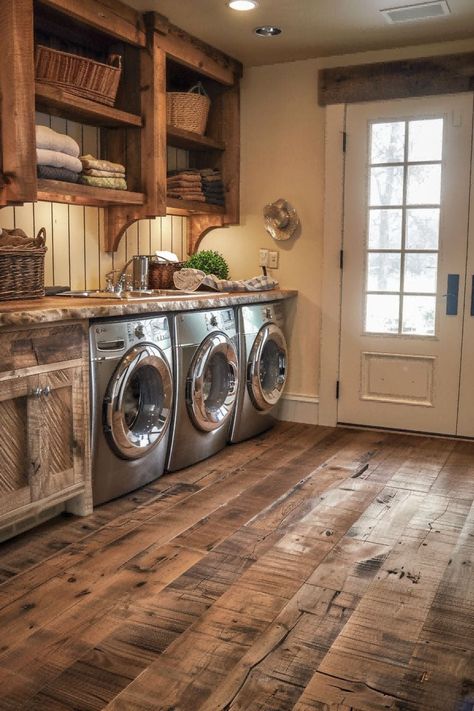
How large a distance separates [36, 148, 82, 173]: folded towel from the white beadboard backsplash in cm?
35

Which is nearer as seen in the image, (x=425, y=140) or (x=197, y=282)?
(x=197, y=282)

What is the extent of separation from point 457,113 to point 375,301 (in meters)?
1.20

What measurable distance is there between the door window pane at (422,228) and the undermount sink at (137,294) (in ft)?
4.66

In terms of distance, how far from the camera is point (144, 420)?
3330mm

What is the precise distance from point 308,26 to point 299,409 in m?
2.37

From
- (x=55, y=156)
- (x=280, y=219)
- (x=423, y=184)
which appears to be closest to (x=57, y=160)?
A: (x=55, y=156)

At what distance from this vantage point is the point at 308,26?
13.2 ft

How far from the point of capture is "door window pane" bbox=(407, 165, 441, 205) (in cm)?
431

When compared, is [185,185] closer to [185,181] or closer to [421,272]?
[185,181]

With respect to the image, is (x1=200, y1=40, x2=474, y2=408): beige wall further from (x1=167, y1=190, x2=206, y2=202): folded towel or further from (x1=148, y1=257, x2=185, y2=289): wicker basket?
(x1=148, y1=257, x2=185, y2=289): wicker basket

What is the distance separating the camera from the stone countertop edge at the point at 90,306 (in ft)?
8.38

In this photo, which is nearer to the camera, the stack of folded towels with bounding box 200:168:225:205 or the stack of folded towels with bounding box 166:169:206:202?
the stack of folded towels with bounding box 166:169:206:202

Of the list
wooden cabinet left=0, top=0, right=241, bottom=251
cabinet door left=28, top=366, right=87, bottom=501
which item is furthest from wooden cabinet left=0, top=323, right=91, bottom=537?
wooden cabinet left=0, top=0, right=241, bottom=251

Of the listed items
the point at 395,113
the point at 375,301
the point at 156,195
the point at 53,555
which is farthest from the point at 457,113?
the point at 53,555
